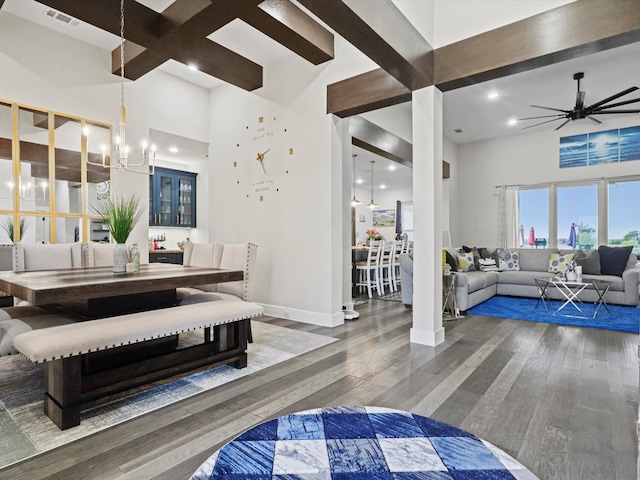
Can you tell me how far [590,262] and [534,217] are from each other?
233 centimetres

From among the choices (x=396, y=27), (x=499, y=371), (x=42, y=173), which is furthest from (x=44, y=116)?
(x=499, y=371)

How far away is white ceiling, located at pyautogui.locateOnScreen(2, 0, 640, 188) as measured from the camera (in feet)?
13.2

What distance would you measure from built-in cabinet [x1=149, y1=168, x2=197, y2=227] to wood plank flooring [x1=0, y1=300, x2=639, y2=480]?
4.74 m

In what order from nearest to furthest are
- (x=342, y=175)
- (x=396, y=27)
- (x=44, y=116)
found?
(x=396, y=27), (x=44, y=116), (x=342, y=175)

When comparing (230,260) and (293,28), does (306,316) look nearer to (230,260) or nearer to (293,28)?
(230,260)

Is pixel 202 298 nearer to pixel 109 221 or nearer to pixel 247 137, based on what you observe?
pixel 109 221

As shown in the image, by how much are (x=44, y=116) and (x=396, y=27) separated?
4.00 meters

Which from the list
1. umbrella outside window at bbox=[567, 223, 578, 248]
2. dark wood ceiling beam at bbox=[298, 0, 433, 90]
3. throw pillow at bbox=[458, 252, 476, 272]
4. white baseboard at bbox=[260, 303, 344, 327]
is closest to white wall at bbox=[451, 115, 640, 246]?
umbrella outside window at bbox=[567, 223, 578, 248]

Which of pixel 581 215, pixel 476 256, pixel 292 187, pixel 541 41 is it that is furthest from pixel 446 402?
pixel 581 215

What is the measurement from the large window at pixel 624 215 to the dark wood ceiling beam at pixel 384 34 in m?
5.98

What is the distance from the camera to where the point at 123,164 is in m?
3.02

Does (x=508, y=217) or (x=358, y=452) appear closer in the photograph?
(x=358, y=452)

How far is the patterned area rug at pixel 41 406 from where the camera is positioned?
173 centimetres

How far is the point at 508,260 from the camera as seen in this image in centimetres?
662
